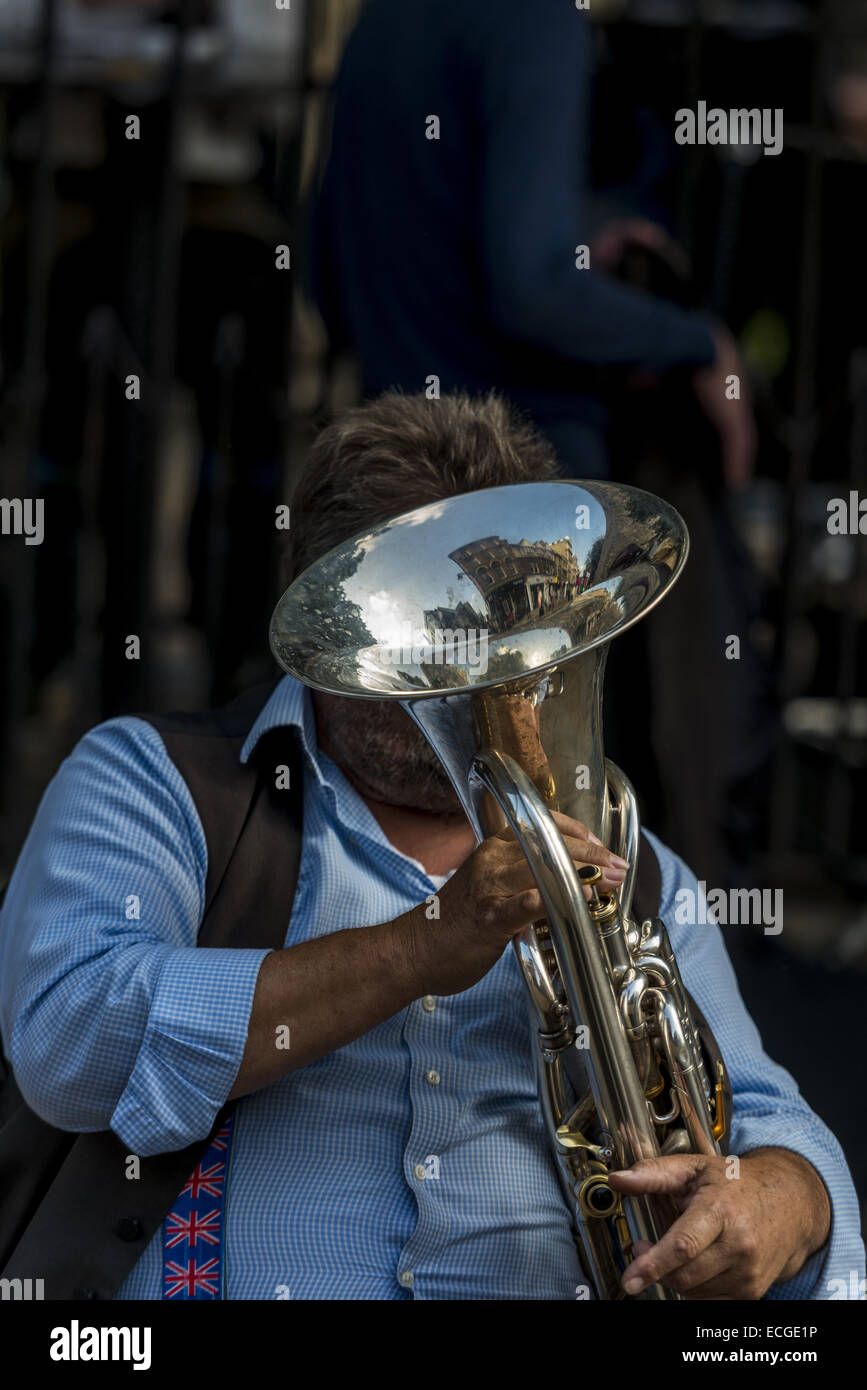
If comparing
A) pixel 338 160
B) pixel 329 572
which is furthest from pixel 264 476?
pixel 329 572

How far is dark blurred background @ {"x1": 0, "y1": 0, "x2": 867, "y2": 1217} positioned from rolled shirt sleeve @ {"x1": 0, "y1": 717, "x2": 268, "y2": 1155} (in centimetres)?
148

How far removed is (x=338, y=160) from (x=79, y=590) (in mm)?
1312

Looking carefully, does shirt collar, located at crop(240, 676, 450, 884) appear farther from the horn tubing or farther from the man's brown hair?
the horn tubing

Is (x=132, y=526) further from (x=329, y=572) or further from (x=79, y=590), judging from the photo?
(x=329, y=572)

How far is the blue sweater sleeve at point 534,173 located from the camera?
7.86ft

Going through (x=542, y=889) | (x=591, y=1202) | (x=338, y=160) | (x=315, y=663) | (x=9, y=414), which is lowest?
(x=591, y=1202)

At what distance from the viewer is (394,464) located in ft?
5.41

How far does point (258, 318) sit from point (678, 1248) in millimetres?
2499

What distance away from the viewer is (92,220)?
3436 mm

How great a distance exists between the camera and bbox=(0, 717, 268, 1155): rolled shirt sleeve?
1401 mm
